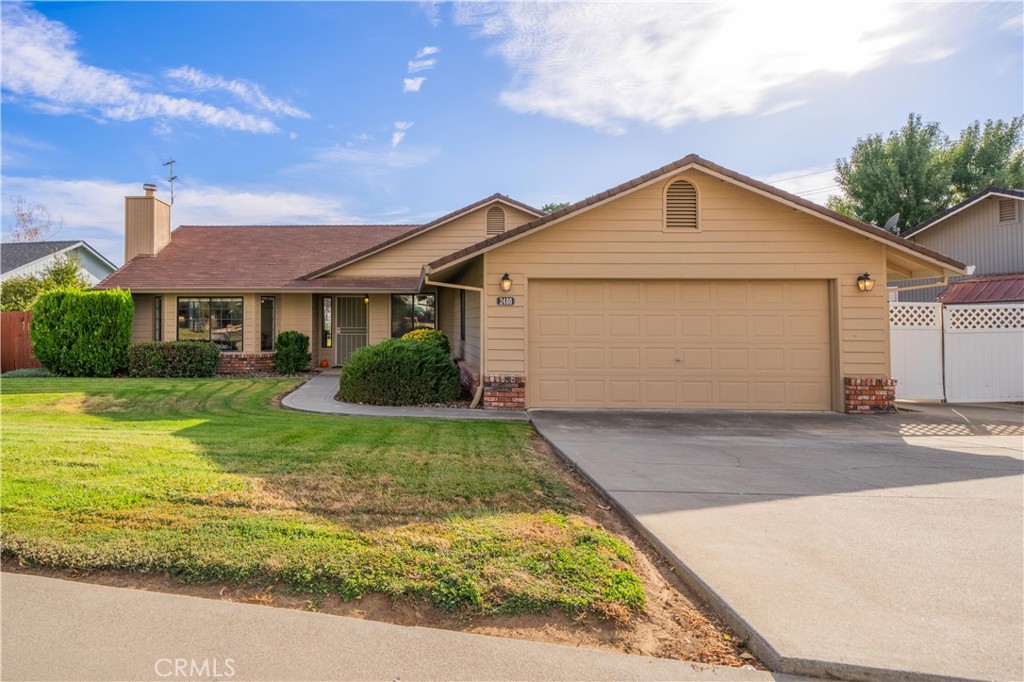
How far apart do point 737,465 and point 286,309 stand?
1494 centimetres

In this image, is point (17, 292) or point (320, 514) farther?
point (17, 292)

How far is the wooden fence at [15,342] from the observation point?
17.0 m

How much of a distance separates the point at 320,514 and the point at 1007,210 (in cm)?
2123

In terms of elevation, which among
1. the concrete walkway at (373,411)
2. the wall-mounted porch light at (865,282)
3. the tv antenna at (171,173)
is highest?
the tv antenna at (171,173)

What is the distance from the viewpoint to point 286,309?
17391mm

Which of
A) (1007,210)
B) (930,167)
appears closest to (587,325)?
(1007,210)

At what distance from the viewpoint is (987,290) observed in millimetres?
15508

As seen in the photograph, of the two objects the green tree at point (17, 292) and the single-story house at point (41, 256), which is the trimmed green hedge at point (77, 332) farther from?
the single-story house at point (41, 256)

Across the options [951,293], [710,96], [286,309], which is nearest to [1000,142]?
[951,293]

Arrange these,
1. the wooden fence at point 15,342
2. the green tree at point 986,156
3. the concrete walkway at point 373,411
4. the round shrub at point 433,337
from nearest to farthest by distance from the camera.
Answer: the concrete walkway at point 373,411 < the round shrub at point 433,337 < the wooden fence at point 15,342 < the green tree at point 986,156

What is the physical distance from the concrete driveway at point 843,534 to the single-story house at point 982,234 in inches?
445

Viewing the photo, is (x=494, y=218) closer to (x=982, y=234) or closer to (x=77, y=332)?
(x=77, y=332)

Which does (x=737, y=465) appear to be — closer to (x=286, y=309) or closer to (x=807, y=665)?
(x=807, y=665)

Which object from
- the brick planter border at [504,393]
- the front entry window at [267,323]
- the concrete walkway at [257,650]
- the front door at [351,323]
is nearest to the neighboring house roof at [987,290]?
the brick planter border at [504,393]
